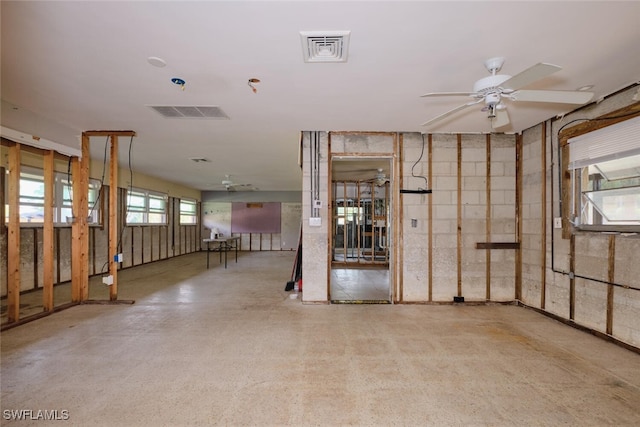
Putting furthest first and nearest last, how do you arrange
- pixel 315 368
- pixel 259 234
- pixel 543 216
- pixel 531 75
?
pixel 259 234 → pixel 543 216 → pixel 315 368 → pixel 531 75

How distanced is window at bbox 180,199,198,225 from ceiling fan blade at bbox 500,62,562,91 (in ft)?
33.1

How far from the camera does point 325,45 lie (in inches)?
80.6

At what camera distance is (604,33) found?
1904mm

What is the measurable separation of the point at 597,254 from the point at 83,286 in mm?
6607

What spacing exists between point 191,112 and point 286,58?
67.1 inches

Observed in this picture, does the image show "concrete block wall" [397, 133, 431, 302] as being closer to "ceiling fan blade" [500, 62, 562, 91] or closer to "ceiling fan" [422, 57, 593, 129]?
"ceiling fan" [422, 57, 593, 129]

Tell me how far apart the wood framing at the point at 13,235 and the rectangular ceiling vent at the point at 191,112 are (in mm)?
1599

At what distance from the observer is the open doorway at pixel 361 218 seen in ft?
21.5

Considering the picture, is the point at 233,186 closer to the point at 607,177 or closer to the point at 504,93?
the point at 504,93

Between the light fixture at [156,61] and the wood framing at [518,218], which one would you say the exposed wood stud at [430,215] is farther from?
the light fixture at [156,61]

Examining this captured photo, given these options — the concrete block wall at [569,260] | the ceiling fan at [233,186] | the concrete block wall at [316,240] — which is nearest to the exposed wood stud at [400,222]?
the concrete block wall at [316,240]

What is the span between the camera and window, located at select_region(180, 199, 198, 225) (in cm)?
992

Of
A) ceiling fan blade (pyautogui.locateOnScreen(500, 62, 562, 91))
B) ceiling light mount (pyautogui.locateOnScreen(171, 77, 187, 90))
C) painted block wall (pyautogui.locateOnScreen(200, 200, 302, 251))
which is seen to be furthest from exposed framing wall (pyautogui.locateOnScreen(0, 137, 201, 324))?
ceiling fan blade (pyautogui.locateOnScreen(500, 62, 562, 91))

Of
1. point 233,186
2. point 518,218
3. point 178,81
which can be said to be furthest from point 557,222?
point 233,186
